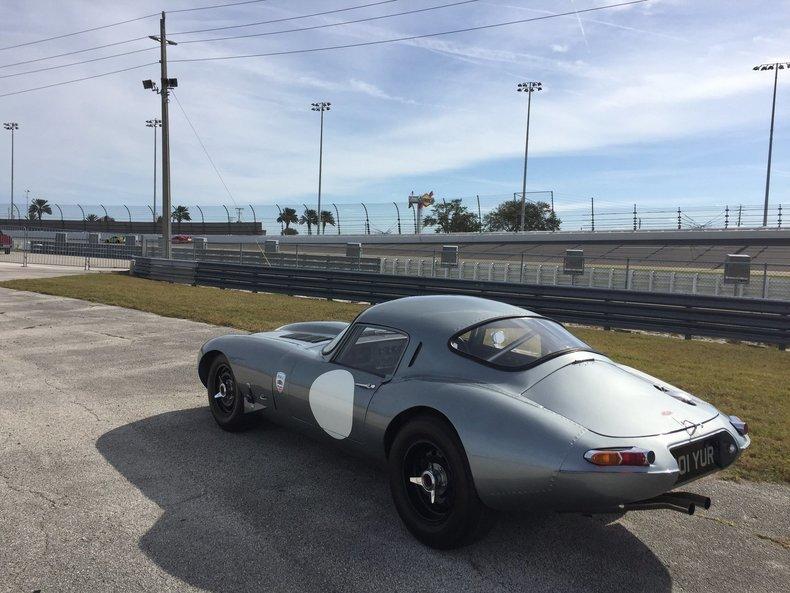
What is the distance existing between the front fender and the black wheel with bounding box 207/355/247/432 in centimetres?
219

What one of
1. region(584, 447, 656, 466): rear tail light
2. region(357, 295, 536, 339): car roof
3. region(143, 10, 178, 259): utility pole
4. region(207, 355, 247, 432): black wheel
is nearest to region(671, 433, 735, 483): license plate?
region(584, 447, 656, 466): rear tail light

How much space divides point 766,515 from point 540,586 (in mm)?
1831

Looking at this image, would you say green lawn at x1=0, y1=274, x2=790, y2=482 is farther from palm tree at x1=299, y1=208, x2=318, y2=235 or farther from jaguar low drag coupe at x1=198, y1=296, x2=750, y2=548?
palm tree at x1=299, y1=208, x2=318, y2=235

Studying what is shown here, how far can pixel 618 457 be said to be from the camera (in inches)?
107

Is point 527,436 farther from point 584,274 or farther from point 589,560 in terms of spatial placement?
point 584,274

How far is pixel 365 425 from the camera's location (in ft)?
11.9

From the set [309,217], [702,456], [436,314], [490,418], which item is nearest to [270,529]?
[490,418]

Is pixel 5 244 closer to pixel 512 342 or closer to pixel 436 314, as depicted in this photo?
pixel 436 314

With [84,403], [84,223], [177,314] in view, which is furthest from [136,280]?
[84,223]

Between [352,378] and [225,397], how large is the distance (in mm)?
1675

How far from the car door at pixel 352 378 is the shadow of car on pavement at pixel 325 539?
459 millimetres

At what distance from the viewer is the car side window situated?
146 inches

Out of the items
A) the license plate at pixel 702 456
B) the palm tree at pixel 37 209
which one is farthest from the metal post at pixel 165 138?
the palm tree at pixel 37 209

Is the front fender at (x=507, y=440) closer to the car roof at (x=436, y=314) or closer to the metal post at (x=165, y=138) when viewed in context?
the car roof at (x=436, y=314)
